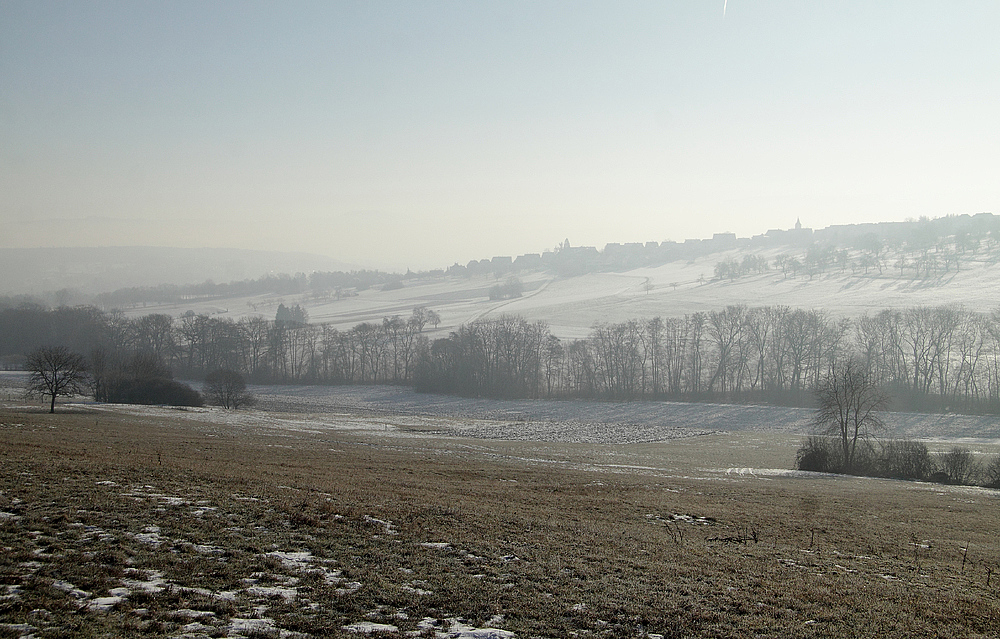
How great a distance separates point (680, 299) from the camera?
15225cm

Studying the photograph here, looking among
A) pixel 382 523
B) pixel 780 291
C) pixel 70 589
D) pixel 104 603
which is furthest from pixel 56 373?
pixel 780 291

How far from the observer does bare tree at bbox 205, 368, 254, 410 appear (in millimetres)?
68500

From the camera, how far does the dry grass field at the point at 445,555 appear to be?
26.6 feet

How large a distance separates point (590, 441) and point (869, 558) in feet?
119

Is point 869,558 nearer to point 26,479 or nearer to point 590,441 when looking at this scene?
point 26,479

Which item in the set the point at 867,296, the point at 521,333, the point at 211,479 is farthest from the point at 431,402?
the point at 867,296

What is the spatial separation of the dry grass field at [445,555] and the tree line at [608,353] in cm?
6230

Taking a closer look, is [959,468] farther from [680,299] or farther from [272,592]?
[680,299]

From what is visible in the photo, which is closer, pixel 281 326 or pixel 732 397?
pixel 732 397

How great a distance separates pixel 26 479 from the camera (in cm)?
1362

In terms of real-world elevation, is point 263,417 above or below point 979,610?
below

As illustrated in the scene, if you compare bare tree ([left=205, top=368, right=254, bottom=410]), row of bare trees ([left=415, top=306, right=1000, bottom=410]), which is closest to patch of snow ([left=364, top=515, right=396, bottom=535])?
bare tree ([left=205, top=368, right=254, bottom=410])

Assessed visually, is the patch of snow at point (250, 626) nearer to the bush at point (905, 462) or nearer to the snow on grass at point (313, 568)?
the snow on grass at point (313, 568)

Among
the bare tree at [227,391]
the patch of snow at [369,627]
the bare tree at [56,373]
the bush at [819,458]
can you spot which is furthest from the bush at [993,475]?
the bare tree at [227,391]
